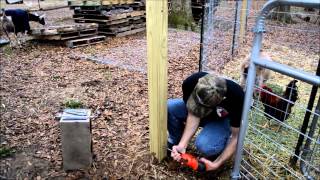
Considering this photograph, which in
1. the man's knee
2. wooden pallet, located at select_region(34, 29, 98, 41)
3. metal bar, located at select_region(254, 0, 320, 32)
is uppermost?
metal bar, located at select_region(254, 0, 320, 32)

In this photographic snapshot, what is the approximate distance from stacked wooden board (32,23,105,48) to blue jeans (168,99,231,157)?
4557 mm

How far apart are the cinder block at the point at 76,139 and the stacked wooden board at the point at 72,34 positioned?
15.0 ft

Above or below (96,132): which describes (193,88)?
above

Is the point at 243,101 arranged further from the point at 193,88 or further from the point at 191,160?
the point at 191,160

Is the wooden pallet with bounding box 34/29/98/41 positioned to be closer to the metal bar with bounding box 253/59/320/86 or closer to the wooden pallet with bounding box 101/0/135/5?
the wooden pallet with bounding box 101/0/135/5

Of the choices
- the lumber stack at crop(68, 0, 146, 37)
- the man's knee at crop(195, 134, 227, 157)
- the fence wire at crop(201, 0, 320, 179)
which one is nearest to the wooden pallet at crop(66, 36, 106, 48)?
the lumber stack at crop(68, 0, 146, 37)

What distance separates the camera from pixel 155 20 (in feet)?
8.00

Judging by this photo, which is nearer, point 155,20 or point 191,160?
point 155,20

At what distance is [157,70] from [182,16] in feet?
20.1

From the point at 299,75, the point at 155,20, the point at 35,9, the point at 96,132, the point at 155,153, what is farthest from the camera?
the point at 35,9

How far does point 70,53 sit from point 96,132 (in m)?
3.51

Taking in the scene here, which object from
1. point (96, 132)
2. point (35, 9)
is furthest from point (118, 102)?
point (35, 9)

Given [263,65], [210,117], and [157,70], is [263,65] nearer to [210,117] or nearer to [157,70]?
[157,70]

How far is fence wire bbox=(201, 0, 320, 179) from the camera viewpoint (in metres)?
2.78
